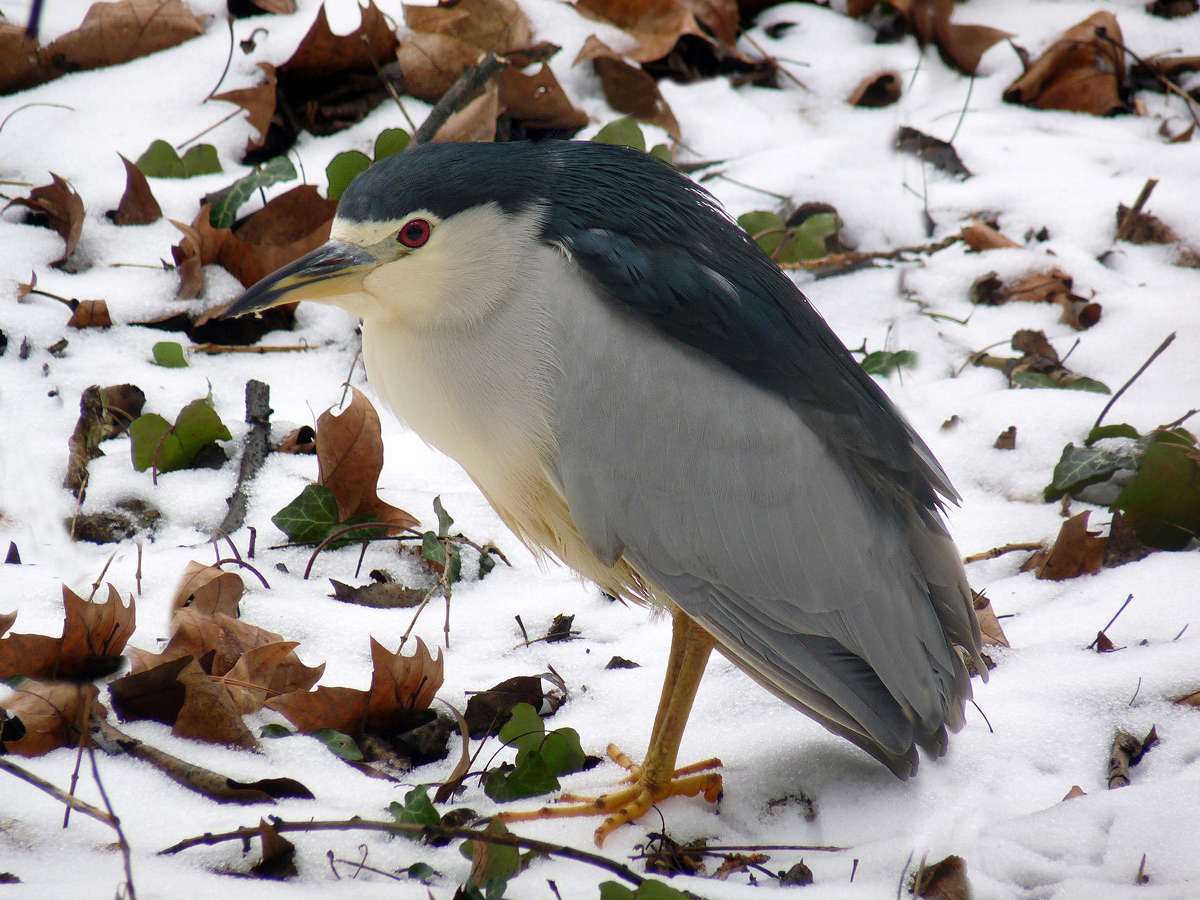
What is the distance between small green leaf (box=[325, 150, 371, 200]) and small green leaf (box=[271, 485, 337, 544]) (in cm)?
123

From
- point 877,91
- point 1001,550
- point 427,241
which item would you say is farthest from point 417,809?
point 877,91

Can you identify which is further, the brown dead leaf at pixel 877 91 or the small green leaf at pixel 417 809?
the brown dead leaf at pixel 877 91

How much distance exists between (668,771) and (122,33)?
3.68 m

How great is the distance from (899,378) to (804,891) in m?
2.22

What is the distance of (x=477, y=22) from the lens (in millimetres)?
4320

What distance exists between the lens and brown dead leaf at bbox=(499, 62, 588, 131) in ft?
13.2

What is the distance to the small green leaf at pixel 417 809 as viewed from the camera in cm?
186

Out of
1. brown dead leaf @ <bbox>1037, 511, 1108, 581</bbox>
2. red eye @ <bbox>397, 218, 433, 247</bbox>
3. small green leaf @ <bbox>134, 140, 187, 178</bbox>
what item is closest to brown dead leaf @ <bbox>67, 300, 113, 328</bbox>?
small green leaf @ <bbox>134, 140, 187, 178</bbox>

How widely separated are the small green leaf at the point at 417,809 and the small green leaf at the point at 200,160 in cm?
290

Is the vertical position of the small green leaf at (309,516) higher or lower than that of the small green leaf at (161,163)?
lower

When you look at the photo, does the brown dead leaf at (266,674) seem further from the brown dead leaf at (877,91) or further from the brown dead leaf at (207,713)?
the brown dead leaf at (877,91)

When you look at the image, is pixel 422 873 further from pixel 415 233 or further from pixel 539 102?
pixel 539 102

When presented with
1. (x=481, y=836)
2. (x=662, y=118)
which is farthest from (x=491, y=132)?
(x=481, y=836)

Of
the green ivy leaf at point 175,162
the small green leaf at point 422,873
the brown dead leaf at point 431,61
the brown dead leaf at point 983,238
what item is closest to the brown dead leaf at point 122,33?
the green ivy leaf at point 175,162
